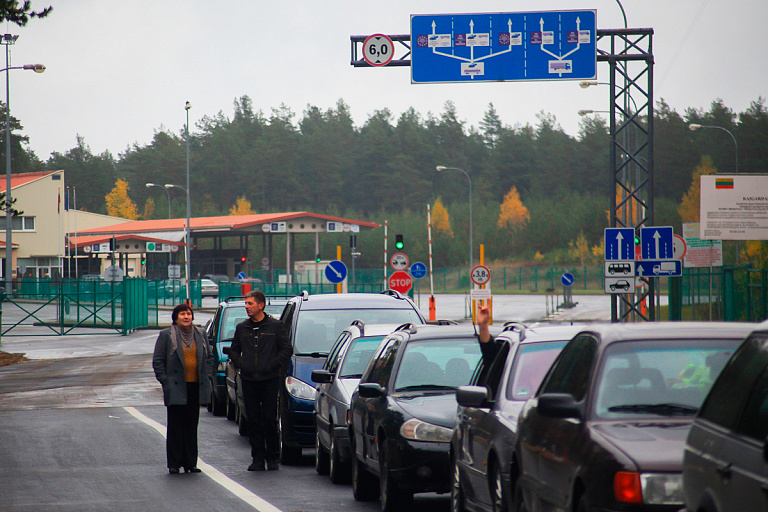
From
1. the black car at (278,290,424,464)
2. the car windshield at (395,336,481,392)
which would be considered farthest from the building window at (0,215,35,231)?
the car windshield at (395,336,481,392)

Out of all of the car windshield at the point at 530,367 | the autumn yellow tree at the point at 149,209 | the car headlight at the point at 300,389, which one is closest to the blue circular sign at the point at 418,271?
the car headlight at the point at 300,389

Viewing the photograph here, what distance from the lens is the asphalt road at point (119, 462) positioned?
919 cm

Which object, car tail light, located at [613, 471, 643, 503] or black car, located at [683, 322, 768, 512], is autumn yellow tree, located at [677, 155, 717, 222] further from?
black car, located at [683, 322, 768, 512]

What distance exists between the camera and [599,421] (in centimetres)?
504

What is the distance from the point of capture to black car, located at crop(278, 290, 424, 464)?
11.8 metres

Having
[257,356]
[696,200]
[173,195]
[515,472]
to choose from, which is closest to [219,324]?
[257,356]

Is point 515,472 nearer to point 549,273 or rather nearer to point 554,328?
point 554,328

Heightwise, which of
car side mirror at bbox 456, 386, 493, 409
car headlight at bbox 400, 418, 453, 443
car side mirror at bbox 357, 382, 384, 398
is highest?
car side mirror at bbox 456, 386, 493, 409

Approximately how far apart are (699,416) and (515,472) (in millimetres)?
2142

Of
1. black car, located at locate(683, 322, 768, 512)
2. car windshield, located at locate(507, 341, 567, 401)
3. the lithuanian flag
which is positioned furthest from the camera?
the lithuanian flag

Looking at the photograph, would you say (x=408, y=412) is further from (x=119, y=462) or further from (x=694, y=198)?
(x=694, y=198)

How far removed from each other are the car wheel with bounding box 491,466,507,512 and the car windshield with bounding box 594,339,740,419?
1606 millimetres

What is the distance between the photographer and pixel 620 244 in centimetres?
1905

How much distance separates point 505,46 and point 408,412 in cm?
1467
